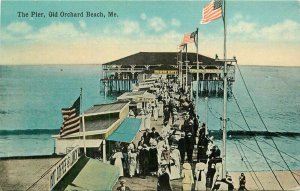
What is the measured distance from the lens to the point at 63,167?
188 inches

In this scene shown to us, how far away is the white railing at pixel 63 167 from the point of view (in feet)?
15.0

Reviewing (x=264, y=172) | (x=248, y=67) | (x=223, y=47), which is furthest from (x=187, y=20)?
(x=264, y=172)

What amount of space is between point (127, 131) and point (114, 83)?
668 mm

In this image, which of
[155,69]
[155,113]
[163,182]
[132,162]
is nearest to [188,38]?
[155,69]

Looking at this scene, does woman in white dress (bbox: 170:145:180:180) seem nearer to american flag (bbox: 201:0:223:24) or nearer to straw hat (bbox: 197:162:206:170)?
straw hat (bbox: 197:162:206:170)

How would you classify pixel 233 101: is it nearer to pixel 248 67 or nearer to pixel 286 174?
pixel 248 67

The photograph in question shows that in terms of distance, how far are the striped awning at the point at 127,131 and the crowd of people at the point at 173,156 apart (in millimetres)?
85

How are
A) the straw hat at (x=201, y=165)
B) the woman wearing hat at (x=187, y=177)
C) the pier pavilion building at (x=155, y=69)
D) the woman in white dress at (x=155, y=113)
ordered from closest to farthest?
the woman wearing hat at (x=187, y=177)
the straw hat at (x=201, y=165)
the pier pavilion building at (x=155, y=69)
the woman in white dress at (x=155, y=113)

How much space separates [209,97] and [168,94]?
795mm

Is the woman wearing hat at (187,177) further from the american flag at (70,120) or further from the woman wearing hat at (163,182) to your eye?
the american flag at (70,120)

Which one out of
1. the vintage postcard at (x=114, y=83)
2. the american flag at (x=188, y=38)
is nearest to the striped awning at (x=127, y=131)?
the vintage postcard at (x=114, y=83)

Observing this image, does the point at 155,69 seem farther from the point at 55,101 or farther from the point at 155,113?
the point at 55,101

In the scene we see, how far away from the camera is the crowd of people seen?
510 cm

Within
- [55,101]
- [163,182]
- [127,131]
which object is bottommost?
[163,182]
